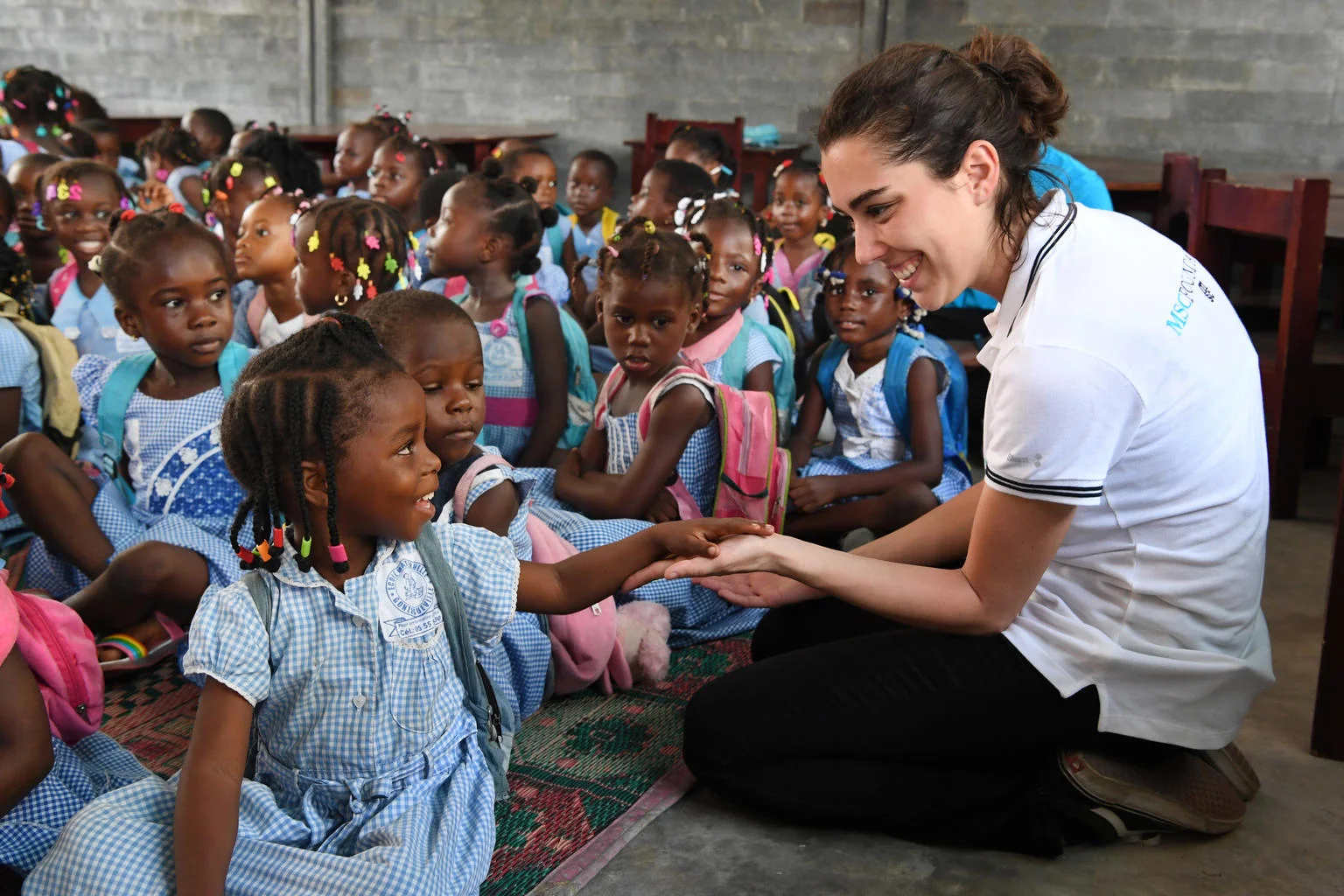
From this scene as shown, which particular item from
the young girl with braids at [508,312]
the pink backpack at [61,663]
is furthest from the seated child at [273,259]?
the pink backpack at [61,663]

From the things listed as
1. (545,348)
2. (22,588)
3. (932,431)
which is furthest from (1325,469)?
(22,588)

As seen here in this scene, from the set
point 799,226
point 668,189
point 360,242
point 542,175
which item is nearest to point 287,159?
point 542,175

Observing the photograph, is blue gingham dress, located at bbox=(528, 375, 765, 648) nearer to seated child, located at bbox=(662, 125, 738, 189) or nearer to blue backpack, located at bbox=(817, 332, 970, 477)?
blue backpack, located at bbox=(817, 332, 970, 477)

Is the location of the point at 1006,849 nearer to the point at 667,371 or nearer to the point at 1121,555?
the point at 1121,555

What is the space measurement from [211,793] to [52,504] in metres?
1.25

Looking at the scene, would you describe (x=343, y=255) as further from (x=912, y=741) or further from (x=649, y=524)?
(x=912, y=741)

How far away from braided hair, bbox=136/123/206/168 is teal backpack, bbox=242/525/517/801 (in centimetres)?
443

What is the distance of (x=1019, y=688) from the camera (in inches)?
65.8

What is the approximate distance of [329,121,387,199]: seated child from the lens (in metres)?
5.42

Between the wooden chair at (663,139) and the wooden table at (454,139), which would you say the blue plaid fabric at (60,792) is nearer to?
the wooden chair at (663,139)

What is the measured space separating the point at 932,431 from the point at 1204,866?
1398 millimetres

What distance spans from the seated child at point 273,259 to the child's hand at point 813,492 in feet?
4.50

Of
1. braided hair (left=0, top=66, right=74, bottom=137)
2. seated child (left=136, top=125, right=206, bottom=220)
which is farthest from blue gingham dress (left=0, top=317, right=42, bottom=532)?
braided hair (left=0, top=66, right=74, bottom=137)

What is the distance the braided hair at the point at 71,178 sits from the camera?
12.0 ft
